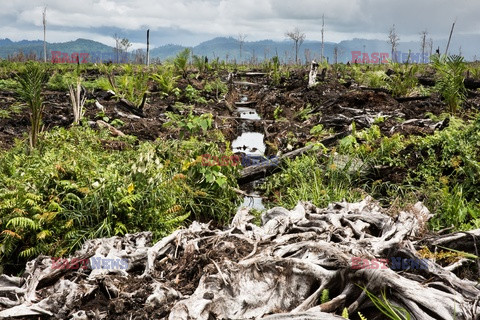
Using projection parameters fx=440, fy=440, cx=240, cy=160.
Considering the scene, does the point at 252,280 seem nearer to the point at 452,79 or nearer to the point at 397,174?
the point at 397,174

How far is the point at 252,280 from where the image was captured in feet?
10.6

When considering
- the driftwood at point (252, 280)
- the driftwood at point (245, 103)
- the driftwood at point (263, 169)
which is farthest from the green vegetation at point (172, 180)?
the driftwood at point (245, 103)

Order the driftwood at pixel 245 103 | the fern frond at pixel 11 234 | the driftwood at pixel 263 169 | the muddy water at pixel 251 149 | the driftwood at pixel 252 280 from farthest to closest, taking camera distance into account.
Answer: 1. the driftwood at pixel 245 103
2. the driftwood at pixel 263 169
3. the muddy water at pixel 251 149
4. the fern frond at pixel 11 234
5. the driftwood at pixel 252 280

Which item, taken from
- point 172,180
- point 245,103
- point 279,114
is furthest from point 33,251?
point 245,103

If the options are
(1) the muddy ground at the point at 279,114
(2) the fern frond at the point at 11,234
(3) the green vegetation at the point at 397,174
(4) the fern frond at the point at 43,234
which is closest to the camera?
(2) the fern frond at the point at 11,234

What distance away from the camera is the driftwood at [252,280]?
114 inches

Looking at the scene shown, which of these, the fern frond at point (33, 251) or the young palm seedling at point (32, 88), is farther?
the young palm seedling at point (32, 88)

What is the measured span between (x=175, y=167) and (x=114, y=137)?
285 centimetres

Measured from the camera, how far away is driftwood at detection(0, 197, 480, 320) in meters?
2.88

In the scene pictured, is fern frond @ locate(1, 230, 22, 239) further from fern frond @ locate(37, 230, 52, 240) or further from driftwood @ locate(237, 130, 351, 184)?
driftwood @ locate(237, 130, 351, 184)

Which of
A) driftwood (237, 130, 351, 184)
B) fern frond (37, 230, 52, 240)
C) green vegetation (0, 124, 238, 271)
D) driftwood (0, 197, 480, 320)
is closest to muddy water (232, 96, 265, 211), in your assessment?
driftwood (237, 130, 351, 184)

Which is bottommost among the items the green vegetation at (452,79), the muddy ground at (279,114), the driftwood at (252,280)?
the driftwood at (252,280)

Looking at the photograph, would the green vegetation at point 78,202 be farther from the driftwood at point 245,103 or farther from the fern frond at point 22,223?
the driftwood at point 245,103

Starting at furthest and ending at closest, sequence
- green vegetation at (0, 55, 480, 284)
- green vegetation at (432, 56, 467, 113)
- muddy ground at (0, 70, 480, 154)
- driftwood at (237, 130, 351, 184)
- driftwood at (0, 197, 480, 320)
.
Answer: green vegetation at (432, 56, 467, 113) → muddy ground at (0, 70, 480, 154) → driftwood at (237, 130, 351, 184) → green vegetation at (0, 55, 480, 284) → driftwood at (0, 197, 480, 320)
